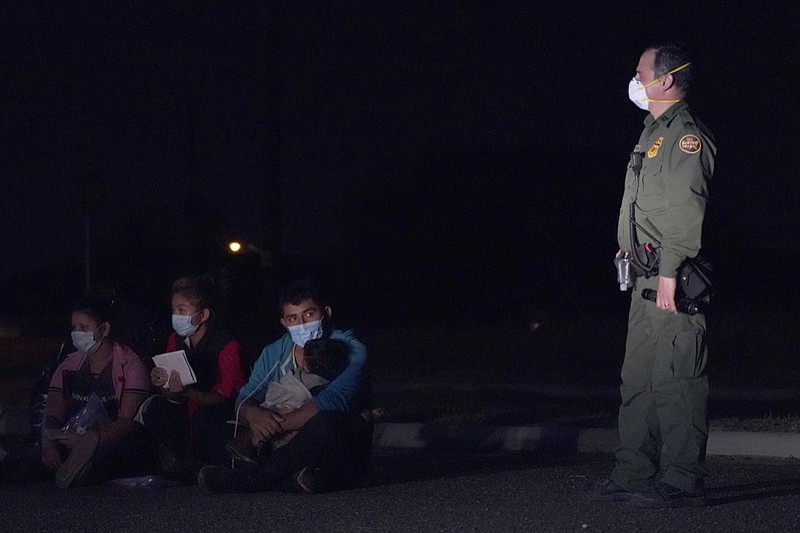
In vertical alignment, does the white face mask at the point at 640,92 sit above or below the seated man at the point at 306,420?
above

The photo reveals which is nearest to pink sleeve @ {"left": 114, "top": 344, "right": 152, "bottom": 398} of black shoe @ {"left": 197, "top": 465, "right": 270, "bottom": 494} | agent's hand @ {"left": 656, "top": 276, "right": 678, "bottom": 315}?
black shoe @ {"left": 197, "top": 465, "right": 270, "bottom": 494}

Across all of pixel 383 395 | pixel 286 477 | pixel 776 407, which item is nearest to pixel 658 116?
pixel 286 477

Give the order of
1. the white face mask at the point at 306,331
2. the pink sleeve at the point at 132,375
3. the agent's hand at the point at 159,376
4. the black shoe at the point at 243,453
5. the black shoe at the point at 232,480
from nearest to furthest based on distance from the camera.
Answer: the black shoe at the point at 232,480
the black shoe at the point at 243,453
the white face mask at the point at 306,331
the agent's hand at the point at 159,376
the pink sleeve at the point at 132,375

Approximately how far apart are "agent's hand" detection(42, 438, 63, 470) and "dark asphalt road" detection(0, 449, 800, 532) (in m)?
0.13

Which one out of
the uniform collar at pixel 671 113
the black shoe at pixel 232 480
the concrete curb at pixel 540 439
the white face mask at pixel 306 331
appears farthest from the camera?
the concrete curb at pixel 540 439

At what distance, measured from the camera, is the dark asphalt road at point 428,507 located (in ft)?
20.0

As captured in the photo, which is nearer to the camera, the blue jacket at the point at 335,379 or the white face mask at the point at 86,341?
the blue jacket at the point at 335,379

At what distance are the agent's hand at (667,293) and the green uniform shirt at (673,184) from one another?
1.1 inches

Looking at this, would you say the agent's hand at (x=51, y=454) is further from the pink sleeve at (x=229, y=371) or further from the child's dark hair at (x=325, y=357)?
the child's dark hair at (x=325, y=357)

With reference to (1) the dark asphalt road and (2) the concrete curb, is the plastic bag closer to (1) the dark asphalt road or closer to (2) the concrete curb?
(1) the dark asphalt road

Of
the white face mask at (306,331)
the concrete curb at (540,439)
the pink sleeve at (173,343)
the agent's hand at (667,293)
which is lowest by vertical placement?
the concrete curb at (540,439)

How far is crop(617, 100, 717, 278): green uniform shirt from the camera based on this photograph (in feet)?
19.6

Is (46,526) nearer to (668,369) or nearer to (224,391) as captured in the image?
(224,391)

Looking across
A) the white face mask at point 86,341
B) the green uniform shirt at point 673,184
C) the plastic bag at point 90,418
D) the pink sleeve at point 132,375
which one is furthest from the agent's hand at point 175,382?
the green uniform shirt at point 673,184
